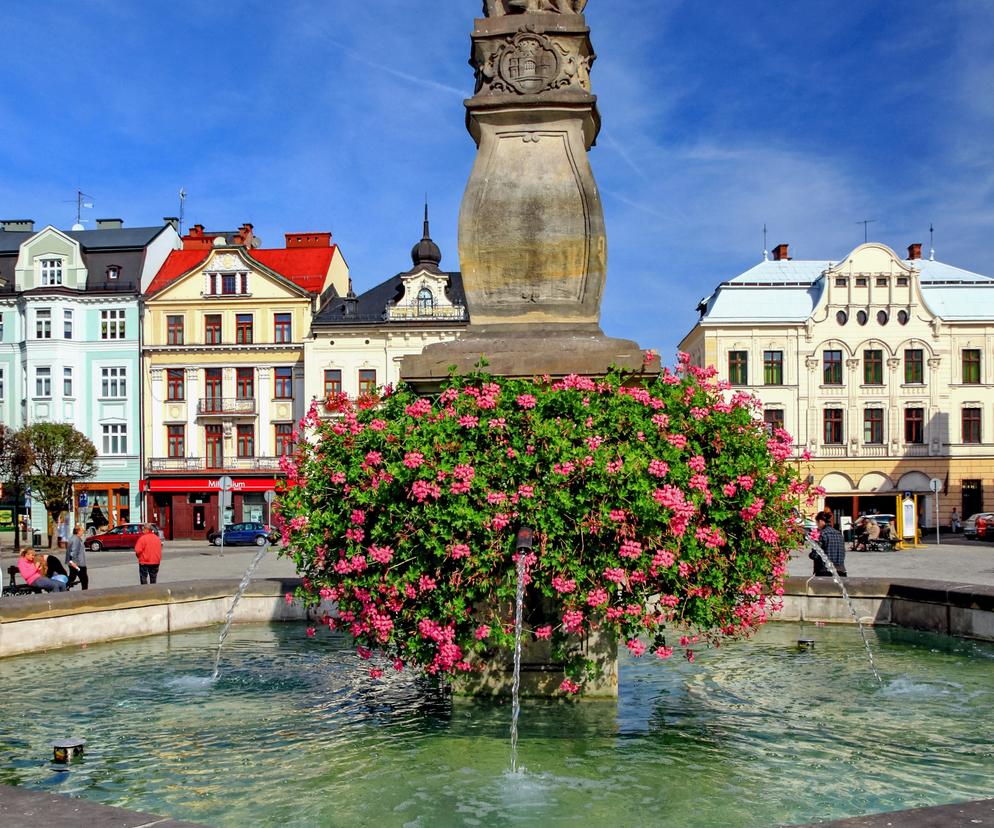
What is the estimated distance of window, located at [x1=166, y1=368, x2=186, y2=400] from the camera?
57375 mm

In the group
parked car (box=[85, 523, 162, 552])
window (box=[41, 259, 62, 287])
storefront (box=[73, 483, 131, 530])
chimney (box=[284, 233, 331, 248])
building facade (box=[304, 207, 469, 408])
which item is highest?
chimney (box=[284, 233, 331, 248])

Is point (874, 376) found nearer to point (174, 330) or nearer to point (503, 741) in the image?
point (174, 330)

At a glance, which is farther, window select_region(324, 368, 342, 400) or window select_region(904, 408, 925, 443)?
window select_region(324, 368, 342, 400)

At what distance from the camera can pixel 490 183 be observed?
8.53 metres

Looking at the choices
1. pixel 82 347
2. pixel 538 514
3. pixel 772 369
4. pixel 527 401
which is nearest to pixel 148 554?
pixel 527 401

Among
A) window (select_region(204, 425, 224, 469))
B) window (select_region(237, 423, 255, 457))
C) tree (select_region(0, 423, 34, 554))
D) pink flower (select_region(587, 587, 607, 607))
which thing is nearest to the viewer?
pink flower (select_region(587, 587, 607, 607))

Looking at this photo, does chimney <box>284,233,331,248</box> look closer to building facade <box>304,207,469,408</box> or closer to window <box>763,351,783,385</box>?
building facade <box>304,207,469,408</box>

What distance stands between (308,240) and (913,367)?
34.7m

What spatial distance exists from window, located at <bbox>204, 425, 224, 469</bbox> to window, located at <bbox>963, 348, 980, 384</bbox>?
3890cm

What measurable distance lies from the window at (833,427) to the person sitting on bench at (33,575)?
45.3m

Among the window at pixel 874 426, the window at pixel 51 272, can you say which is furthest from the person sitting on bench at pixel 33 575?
the window at pixel 51 272

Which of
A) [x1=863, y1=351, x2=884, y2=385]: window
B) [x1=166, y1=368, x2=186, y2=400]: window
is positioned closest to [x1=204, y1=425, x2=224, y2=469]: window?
[x1=166, y1=368, x2=186, y2=400]: window

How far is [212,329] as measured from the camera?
57.2 m

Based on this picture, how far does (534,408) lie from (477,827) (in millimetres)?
2601
